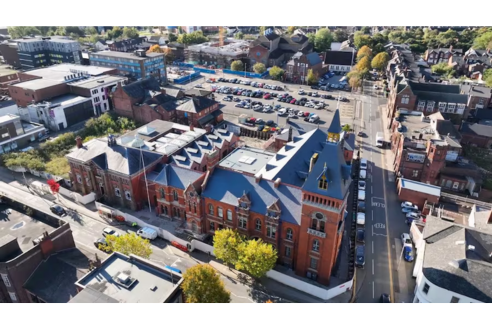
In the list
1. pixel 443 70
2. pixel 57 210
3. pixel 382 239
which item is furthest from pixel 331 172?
pixel 443 70

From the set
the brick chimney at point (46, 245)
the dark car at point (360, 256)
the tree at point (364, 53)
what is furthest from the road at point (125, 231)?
the tree at point (364, 53)

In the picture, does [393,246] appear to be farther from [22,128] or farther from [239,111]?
[22,128]

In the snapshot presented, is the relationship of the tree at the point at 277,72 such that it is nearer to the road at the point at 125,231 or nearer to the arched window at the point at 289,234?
the road at the point at 125,231

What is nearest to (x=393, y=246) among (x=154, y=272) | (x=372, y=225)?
(x=372, y=225)

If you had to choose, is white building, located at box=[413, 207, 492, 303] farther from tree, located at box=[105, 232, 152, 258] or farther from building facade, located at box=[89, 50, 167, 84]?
building facade, located at box=[89, 50, 167, 84]

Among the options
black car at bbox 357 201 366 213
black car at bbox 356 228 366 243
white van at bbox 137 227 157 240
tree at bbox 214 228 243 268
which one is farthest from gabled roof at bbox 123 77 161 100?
black car at bbox 356 228 366 243
